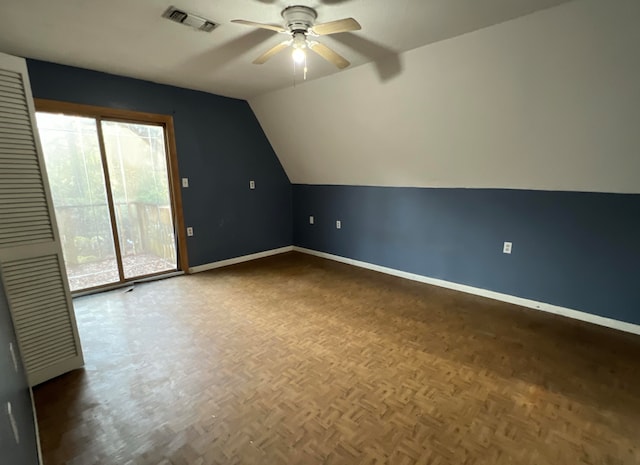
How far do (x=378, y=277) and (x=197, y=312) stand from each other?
2.28 metres

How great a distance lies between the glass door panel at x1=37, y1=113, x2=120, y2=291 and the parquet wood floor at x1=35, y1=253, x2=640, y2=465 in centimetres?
53

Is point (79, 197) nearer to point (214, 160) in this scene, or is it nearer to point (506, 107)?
point (214, 160)

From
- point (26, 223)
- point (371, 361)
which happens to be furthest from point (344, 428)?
point (26, 223)

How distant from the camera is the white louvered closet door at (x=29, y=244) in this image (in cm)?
181

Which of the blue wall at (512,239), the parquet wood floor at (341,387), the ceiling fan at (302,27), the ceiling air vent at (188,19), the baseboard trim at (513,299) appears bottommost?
the parquet wood floor at (341,387)

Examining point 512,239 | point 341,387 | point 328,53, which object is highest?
point 328,53

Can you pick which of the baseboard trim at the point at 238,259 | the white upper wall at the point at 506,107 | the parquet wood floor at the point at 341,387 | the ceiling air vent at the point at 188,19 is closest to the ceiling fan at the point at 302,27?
the ceiling air vent at the point at 188,19

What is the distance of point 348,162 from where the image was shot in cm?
424

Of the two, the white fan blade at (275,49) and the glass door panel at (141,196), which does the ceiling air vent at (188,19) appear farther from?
the glass door panel at (141,196)

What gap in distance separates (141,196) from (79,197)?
2.09 ft

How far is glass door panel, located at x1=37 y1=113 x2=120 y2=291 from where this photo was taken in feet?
10.7

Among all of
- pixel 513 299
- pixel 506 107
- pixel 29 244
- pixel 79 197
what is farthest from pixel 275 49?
pixel 513 299

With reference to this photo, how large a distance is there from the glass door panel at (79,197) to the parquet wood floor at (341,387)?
0.53 m

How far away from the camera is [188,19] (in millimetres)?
2109
